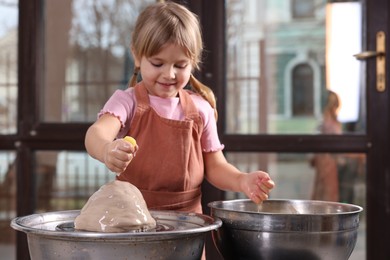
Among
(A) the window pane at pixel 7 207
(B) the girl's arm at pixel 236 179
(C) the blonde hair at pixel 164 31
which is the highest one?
(C) the blonde hair at pixel 164 31

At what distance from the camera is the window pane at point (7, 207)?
2537 mm

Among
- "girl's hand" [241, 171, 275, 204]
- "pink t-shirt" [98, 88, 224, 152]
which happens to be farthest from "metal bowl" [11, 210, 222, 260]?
"pink t-shirt" [98, 88, 224, 152]

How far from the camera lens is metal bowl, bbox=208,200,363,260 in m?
1.09

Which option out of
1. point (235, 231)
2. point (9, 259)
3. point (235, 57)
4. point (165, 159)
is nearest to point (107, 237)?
point (235, 231)

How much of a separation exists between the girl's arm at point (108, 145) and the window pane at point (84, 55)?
110 centimetres

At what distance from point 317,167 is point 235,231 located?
1377 millimetres

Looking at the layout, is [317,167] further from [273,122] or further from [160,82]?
[160,82]

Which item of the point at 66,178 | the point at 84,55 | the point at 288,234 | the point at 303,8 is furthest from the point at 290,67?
the point at 288,234

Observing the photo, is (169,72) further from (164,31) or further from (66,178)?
(66,178)

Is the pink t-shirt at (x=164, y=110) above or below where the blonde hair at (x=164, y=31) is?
below

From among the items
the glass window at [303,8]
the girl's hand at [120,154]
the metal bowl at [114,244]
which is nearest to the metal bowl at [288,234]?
the metal bowl at [114,244]

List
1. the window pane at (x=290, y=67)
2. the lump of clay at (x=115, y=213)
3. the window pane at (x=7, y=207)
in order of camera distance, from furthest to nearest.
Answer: the window pane at (x=7, y=207)
the window pane at (x=290, y=67)
the lump of clay at (x=115, y=213)

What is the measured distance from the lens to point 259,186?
1248mm

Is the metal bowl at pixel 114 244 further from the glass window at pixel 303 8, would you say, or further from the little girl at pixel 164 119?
the glass window at pixel 303 8
